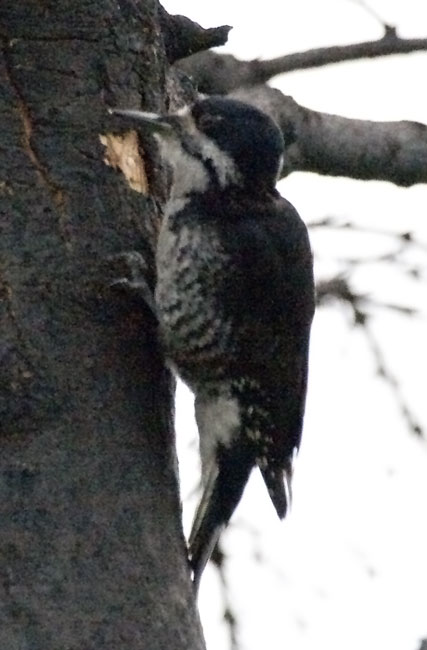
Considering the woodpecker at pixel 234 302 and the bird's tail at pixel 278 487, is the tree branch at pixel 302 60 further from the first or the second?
the bird's tail at pixel 278 487

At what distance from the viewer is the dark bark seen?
2506 millimetres

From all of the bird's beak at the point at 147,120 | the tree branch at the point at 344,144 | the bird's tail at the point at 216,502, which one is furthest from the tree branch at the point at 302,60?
the bird's tail at the point at 216,502

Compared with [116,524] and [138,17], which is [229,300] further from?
[116,524]

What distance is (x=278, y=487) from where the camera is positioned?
3.33 meters

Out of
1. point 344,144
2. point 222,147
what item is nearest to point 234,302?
point 222,147

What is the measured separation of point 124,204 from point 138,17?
52cm

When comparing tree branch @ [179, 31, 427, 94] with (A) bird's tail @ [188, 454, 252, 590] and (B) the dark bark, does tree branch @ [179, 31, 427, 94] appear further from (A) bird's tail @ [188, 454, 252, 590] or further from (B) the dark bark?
(A) bird's tail @ [188, 454, 252, 590]

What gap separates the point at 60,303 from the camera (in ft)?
9.18

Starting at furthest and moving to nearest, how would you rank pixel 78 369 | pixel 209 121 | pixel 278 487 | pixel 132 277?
pixel 209 121, pixel 278 487, pixel 132 277, pixel 78 369

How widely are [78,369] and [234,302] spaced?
75 cm

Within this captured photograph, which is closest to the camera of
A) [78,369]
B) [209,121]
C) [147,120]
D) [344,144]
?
[78,369]

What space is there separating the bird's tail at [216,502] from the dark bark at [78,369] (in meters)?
0.35

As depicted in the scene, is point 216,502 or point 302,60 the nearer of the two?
point 216,502

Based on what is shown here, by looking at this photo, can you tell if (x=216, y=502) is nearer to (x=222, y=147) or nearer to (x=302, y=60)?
(x=222, y=147)
